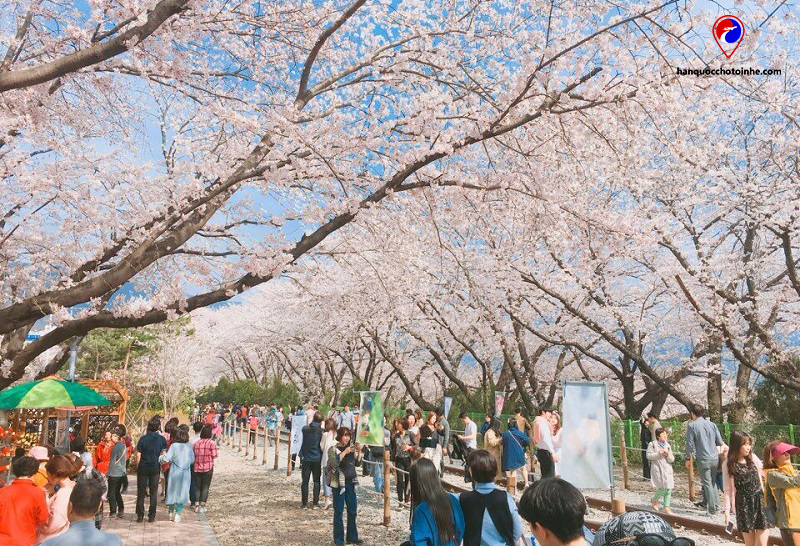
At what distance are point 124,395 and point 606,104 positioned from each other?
13.6 meters

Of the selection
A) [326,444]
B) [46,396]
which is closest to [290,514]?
[326,444]

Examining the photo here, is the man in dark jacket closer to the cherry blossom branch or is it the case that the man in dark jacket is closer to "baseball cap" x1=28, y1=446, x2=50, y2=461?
"baseball cap" x1=28, y1=446, x2=50, y2=461

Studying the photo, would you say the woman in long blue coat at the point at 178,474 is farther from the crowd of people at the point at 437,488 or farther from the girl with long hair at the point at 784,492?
the girl with long hair at the point at 784,492

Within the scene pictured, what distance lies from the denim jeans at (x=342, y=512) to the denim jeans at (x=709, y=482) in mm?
5562

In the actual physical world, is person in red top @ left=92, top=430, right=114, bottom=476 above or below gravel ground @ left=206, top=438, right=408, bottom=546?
above

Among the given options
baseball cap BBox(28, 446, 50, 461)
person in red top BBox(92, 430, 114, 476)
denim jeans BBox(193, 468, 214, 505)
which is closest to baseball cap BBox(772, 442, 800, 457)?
baseball cap BBox(28, 446, 50, 461)

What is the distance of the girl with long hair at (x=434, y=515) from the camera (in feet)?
12.0

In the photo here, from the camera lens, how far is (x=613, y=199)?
16.1m

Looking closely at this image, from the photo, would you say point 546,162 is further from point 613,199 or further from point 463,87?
point 613,199

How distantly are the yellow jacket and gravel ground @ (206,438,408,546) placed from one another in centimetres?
481

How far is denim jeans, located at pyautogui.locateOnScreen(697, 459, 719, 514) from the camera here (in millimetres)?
9453

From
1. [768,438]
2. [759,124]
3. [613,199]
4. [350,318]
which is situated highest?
[759,124]

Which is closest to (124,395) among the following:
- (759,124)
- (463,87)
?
(463,87)

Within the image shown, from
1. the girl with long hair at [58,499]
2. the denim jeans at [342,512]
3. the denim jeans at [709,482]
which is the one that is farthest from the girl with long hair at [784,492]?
the girl with long hair at [58,499]
